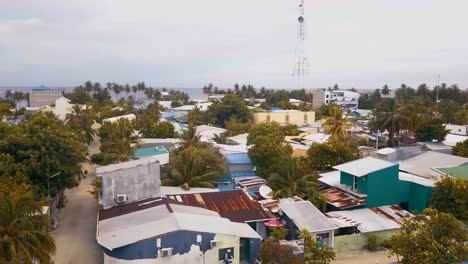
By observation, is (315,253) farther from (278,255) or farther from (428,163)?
(428,163)

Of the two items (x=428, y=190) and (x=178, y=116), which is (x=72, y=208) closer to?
(x=428, y=190)

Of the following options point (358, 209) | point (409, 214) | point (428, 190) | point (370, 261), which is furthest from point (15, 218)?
point (428, 190)

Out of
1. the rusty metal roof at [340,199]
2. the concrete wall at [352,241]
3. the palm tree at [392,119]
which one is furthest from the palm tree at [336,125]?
the concrete wall at [352,241]

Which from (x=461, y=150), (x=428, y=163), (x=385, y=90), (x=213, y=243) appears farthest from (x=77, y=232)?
(x=385, y=90)

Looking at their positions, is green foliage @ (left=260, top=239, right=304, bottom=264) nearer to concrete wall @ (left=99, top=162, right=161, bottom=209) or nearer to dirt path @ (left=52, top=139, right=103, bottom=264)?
concrete wall @ (left=99, top=162, right=161, bottom=209)

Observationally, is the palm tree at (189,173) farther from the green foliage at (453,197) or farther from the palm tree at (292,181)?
the green foliage at (453,197)
